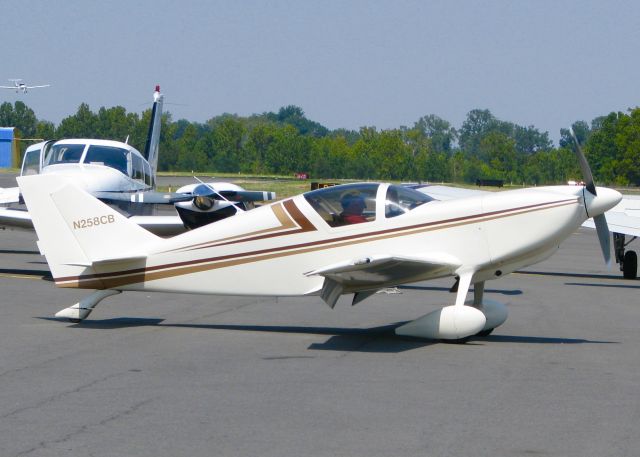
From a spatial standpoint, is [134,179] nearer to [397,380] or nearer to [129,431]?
[397,380]

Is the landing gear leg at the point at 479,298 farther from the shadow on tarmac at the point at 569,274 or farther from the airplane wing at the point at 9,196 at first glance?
the airplane wing at the point at 9,196

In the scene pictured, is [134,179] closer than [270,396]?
No

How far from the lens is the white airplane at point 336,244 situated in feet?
37.0

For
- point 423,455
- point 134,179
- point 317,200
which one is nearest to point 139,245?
point 317,200

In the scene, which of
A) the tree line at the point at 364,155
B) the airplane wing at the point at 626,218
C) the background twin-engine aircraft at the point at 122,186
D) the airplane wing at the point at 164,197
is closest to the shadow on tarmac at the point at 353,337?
the background twin-engine aircraft at the point at 122,186

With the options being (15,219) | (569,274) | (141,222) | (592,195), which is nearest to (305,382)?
(592,195)

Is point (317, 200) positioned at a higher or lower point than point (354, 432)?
higher

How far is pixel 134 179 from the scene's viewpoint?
2347 centimetres

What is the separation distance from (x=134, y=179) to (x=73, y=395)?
1547cm

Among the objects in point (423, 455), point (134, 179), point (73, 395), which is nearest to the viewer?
point (423, 455)

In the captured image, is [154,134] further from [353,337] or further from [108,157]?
[353,337]

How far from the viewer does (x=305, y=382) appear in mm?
9062

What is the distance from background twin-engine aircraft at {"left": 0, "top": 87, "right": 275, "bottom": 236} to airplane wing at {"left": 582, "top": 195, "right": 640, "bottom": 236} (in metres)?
7.36

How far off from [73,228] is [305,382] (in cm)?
460
